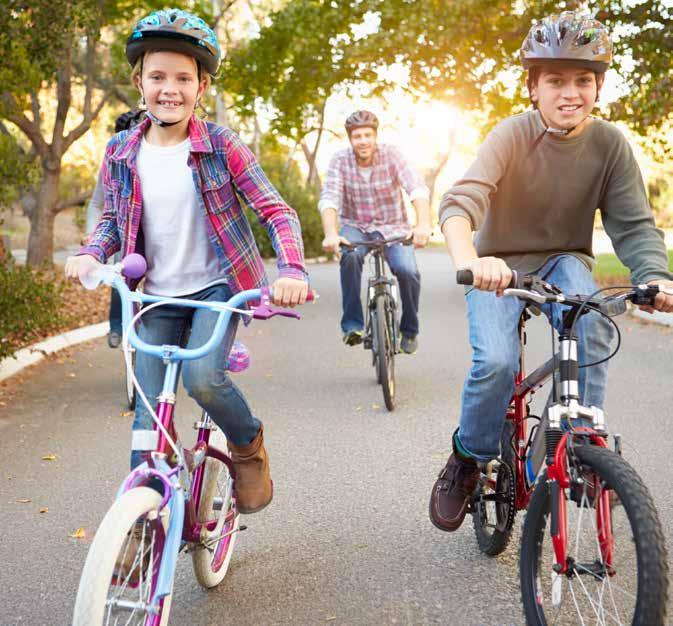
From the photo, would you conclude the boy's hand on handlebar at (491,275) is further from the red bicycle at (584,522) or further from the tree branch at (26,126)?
the tree branch at (26,126)

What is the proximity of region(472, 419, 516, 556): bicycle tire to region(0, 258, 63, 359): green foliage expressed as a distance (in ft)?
15.9

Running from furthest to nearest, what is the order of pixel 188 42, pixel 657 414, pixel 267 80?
pixel 267 80, pixel 657 414, pixel 188 42

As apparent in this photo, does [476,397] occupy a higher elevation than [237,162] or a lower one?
lower

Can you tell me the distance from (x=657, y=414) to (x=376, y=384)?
236 cm

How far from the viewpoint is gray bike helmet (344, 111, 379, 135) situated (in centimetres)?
779

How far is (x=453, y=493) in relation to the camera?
3.83 metres

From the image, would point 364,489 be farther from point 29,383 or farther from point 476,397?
point 29,383

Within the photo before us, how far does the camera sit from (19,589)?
3.84 metres

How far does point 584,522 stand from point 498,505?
1.10 metres

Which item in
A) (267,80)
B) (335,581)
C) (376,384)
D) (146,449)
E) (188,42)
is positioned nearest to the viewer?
(146,449)

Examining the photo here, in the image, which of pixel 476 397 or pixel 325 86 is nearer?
pixel 476 397

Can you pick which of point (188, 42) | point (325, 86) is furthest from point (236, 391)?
point (325, 86)

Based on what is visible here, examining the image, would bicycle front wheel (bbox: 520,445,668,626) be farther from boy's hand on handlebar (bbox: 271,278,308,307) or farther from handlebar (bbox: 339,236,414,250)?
handlebar (bbox: 339,236,414,250)

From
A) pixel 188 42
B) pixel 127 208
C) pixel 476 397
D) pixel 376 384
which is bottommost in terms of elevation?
pixel 376 384
